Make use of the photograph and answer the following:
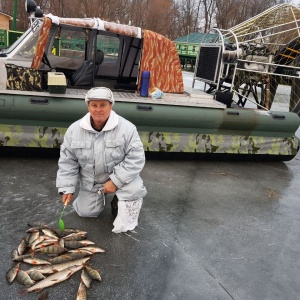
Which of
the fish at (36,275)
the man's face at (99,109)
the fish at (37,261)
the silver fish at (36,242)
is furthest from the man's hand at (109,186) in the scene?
the fish at (36,275)

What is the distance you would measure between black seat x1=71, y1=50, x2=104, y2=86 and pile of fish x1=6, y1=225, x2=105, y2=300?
3.04 metres

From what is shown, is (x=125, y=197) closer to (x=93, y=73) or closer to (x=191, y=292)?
(x=191, y=292)

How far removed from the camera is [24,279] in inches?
105

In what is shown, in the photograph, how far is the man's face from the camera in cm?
315

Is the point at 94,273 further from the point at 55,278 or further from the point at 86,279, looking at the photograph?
the point at 55,278

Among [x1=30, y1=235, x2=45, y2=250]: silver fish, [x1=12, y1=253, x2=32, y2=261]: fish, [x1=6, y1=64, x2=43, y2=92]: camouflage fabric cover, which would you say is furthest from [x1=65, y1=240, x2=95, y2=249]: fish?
[x1=6, y1=64, x2=43, y2=92]: camouflage fabric cover

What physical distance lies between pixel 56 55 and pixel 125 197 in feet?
12.3

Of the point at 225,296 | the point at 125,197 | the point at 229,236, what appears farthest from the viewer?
the point at 229,236

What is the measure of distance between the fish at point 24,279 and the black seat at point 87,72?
3710 millimetres

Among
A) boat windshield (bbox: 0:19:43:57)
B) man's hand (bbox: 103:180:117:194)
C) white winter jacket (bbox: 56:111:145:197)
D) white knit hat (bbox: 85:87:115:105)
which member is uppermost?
boat windshield (bbox: 0:19:43:57)

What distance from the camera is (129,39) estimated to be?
620 cm

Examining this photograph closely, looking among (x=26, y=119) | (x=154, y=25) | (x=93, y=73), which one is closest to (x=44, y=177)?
(x=26, y=119)

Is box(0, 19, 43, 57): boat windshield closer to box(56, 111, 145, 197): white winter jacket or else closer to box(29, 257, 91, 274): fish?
box(56, 111, 145, 197): white winter jacket

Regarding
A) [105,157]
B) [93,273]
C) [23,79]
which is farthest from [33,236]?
[23,79]
